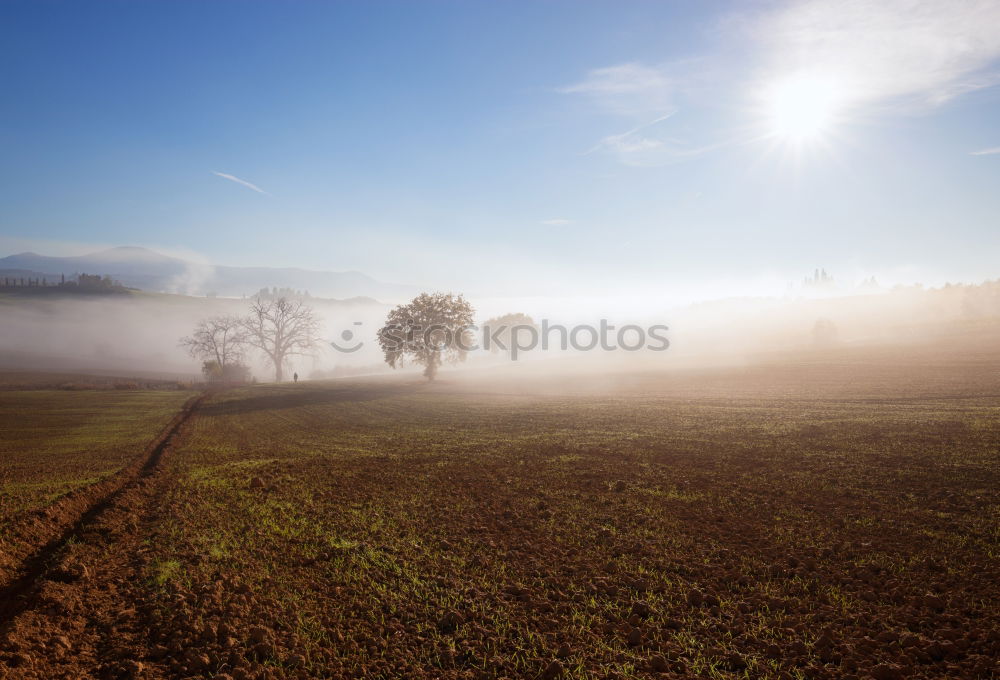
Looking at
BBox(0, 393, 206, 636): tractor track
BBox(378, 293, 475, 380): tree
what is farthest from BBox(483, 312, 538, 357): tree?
BBox(0, 393, 206, 636): tractor track

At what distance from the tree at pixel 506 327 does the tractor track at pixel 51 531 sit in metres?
81.0

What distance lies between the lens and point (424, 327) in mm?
61188

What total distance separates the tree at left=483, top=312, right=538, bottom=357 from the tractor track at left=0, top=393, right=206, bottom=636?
266 feet

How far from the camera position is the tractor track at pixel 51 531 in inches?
343

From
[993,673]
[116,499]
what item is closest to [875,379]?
[993,673]

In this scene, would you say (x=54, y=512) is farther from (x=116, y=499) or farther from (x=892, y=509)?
(x=892, y=509)

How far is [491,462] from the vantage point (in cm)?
1914

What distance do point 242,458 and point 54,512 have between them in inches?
293

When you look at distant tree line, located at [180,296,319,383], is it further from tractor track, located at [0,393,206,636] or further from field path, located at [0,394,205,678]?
field path, located at [0,394,205,678]

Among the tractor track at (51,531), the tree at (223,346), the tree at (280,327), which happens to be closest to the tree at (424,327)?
the tree at (280,327)

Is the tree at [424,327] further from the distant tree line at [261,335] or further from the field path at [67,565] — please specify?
the field path at [67,565]

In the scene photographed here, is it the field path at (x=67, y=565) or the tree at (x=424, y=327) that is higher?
the tree at (x=424, y=327)

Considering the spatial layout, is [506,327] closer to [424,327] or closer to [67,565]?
[424,327]

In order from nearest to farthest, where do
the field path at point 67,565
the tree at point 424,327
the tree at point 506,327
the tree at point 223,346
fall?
the field path at point 67,565, the tree at point 424,327, the tree at point 223,346, the tree at point 506,327
